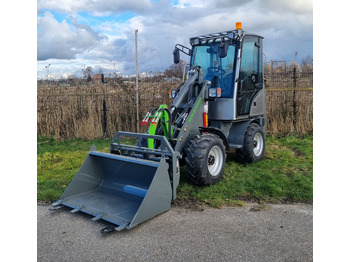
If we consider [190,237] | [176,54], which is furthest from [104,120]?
[190,237]

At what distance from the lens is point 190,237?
362 cm

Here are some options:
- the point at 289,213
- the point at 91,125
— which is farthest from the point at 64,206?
the point at 91,125

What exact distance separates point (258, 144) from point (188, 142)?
238 centimetres

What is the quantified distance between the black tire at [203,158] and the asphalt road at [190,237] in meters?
0.62

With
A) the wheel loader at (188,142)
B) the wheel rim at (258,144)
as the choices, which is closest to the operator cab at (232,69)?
the wheel loader at (188,142)

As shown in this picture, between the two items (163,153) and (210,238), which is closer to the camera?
(210,238)

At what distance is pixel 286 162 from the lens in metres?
6.66

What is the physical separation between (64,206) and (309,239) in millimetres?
3481

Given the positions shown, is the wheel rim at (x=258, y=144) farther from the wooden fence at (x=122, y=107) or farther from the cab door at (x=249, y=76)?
the wooden fence at (x=122, y=107)

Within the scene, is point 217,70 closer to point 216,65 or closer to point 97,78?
point 216,65

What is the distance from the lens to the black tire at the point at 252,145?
20.6 ft

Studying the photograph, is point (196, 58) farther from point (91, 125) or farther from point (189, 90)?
point (91, 125)

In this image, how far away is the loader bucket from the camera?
12.8 feet

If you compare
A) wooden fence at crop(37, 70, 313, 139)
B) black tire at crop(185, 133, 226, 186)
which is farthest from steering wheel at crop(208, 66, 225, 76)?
wooden fence at crop(37, 70, 313, 139)
